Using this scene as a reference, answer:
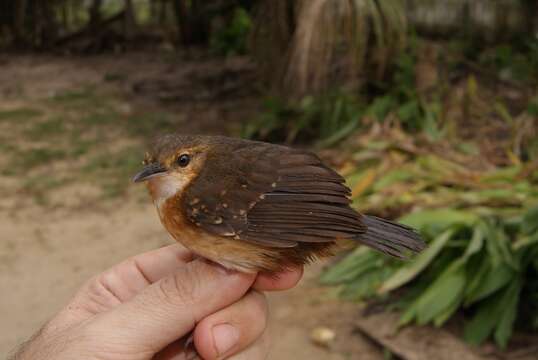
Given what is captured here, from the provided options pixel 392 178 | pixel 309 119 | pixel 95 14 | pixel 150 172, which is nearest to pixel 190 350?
pixel 150 172

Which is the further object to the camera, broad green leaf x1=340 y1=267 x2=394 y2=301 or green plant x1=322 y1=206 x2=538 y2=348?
broad green leaf x1=340 y1=267 x2=394 y2=301

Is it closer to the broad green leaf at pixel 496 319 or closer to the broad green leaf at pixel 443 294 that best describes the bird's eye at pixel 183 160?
the broad green leaf at pixel 443 294

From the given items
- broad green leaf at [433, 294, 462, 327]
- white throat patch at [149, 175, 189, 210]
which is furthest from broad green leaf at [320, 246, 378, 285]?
white throat patch at [149, 175, 189, 210]

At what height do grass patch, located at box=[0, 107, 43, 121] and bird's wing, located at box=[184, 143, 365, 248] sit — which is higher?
bird's wing, located at box=[184, 143, 365, 248]

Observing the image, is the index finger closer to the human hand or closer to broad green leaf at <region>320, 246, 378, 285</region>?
the human hand

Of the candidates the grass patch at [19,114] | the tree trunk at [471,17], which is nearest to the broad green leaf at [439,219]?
the tree trunk at [471,17]

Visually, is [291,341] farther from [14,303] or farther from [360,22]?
[360,22]
